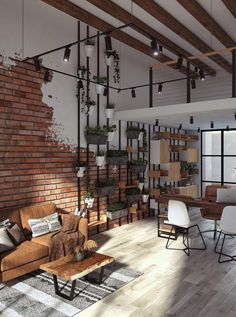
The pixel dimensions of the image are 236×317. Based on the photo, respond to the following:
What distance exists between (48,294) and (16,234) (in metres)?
1.02

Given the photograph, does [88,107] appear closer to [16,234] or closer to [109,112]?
[109,112]

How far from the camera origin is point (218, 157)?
9977 mm

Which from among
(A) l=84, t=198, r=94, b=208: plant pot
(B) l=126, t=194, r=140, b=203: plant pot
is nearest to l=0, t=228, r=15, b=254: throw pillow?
(A) l=84, t=198, r=94, b=208: plant pot

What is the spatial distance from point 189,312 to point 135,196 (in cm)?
377

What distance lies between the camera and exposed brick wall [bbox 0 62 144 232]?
4.57 meters

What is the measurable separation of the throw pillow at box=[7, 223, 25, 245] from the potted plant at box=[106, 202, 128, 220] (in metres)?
2.29

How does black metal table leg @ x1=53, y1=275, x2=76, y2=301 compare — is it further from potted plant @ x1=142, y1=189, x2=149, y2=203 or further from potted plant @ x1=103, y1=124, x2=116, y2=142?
potted plant @ x1=142, y1=189, x2=149, y2=203

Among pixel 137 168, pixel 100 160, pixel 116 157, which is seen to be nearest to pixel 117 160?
pixel 116 157

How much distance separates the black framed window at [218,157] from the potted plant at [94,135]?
211 inches

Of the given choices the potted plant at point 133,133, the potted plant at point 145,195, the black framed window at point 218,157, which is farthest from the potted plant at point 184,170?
the potted plant at point 133,133

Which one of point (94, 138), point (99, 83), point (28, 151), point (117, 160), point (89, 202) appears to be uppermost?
point (99, 83)

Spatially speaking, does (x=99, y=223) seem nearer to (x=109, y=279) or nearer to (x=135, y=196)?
(x=135, y=196)

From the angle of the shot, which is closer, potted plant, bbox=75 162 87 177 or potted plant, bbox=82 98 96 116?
potted plant, bbox=75 162 87 177

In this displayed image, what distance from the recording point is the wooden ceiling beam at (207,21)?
4.90 m
